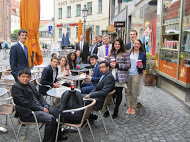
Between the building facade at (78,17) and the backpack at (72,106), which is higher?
the building facade at (78,17)

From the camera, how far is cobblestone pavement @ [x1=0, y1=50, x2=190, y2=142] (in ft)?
13.4

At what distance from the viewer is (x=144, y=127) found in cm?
464

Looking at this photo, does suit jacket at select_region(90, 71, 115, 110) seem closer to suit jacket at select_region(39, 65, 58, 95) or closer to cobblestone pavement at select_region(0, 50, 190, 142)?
cobblestone pavement at select_region(0, 50, 190, 142)

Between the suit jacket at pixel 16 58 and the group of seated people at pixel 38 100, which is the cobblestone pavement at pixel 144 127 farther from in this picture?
the suit jacket at pixel 16 58

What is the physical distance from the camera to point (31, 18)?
18.0 feet

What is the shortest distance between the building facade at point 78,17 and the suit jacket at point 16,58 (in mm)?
24483

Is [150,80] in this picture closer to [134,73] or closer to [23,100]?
[134,73]

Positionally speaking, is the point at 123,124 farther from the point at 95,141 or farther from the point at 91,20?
the point at 91,20

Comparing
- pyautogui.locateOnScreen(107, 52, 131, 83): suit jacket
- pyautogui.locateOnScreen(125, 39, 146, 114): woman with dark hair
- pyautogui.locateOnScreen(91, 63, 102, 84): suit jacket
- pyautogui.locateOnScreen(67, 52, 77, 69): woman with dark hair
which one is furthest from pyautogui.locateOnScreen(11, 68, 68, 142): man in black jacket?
pyautogui.locateOnScreen(67, 52, 77, 69): woman with dark hair

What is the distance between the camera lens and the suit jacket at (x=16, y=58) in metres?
4.57

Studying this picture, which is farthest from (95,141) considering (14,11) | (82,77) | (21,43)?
(14,11)

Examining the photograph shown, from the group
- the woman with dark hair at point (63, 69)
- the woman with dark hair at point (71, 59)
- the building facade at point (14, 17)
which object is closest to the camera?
the woman with dark hair at point (63, 69)

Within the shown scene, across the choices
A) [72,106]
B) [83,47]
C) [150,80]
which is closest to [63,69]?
[72,106]

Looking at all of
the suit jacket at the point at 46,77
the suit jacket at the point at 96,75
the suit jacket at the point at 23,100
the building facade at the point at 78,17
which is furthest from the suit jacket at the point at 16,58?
the building facade at the point at 78,17
